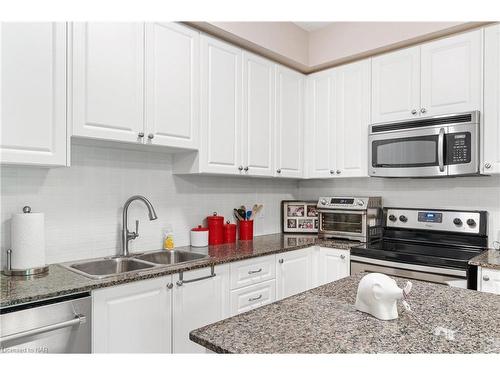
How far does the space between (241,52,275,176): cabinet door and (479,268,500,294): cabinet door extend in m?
1.68

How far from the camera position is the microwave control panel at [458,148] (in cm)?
251

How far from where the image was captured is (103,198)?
231 cm

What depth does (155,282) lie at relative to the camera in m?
1.92

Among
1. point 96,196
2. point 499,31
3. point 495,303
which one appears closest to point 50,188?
point 96,196

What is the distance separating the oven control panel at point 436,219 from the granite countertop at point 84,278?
497 mm

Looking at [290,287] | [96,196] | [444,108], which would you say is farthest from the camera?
[290,287]

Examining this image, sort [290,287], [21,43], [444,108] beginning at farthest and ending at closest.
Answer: [290,287]
[444,108]
[21,43]

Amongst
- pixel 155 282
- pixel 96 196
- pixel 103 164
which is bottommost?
pixel 155 282

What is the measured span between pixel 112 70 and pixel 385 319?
185 cm

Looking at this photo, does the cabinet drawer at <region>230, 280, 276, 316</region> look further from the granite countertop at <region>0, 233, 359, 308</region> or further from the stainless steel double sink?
the stainless steel double sink

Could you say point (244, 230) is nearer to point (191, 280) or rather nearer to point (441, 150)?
point (191, 280)

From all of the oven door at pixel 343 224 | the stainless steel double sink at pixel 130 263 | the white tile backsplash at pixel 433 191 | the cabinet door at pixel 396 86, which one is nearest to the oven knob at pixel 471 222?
the white tile backsplash at pixel 433 191

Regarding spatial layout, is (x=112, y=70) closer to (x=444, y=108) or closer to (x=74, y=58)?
(x=74, y=58)

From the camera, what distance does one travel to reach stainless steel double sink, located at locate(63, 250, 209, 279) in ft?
6.90
